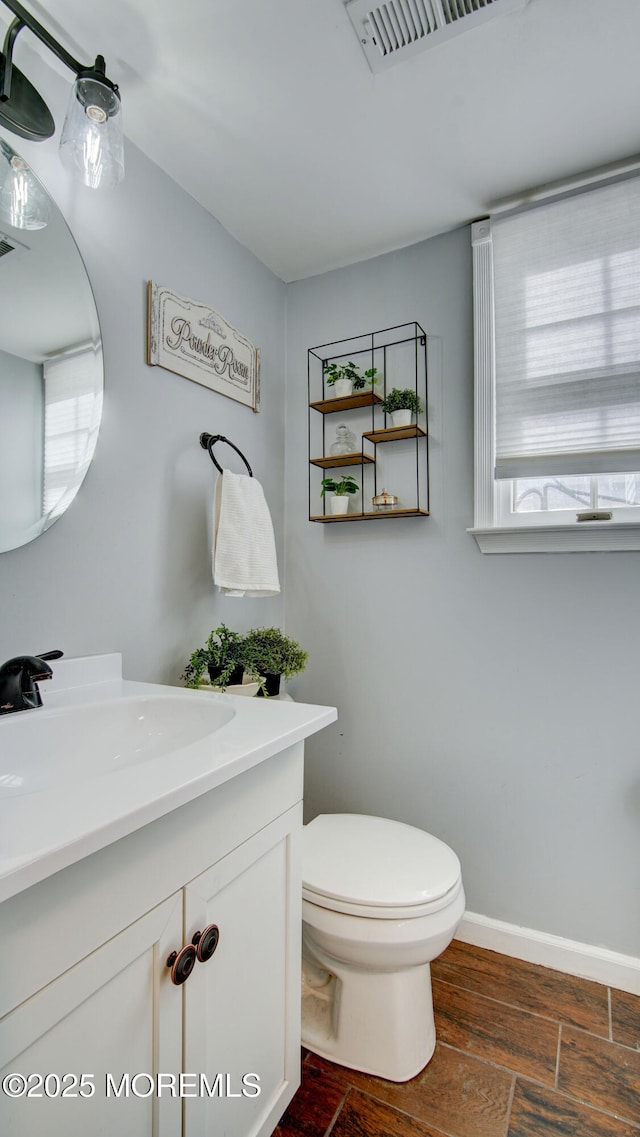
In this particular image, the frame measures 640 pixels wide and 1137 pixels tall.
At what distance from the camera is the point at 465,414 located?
165 centimetres

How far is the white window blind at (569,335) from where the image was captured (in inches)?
56.2

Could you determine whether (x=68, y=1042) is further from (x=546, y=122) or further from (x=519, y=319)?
(x=546, y=122)

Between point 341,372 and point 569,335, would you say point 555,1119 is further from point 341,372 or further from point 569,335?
point 341,372

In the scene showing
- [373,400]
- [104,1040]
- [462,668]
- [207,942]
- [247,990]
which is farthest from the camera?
[373,400]

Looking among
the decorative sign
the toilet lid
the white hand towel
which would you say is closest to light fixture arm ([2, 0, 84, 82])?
the decorative sign

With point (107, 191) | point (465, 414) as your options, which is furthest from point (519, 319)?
point (107, 191)

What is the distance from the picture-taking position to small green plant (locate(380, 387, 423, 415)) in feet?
5.52

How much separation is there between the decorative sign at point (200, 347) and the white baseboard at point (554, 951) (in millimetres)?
1796

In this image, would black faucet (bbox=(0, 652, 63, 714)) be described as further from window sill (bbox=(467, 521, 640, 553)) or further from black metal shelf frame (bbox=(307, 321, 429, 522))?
window sill (bbox=(467, 521, 640, 553))

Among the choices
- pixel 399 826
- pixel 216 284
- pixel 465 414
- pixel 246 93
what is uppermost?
pixel 246 93

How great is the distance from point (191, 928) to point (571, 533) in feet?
4.18

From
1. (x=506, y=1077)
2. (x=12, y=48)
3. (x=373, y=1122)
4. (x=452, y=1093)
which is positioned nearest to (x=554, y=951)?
(x=506, y=1077)

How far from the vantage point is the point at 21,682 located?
939 millimetres

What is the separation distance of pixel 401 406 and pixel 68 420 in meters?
0.99
